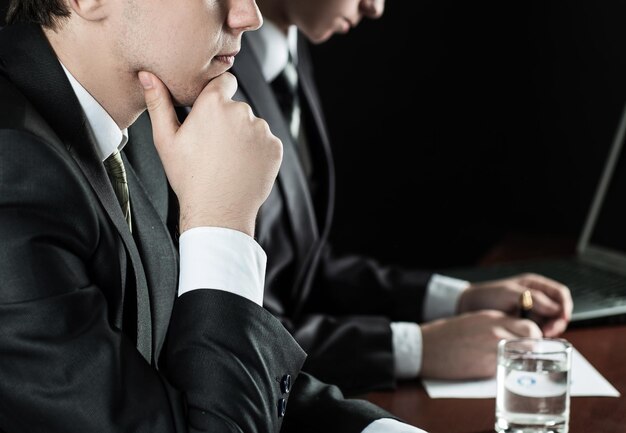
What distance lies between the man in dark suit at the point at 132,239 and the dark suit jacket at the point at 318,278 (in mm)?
318

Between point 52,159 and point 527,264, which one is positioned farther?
point 527,264

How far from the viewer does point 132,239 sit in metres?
1.31

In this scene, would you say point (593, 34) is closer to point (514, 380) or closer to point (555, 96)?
point (555, 96)

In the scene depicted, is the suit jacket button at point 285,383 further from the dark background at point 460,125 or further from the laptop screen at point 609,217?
the dark background at point 460,125

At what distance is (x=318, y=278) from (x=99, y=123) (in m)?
1.01

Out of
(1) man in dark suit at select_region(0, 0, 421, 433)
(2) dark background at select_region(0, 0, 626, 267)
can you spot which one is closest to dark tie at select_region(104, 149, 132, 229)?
(1) man in dark suit at select_region(0, 0, 421, 433)

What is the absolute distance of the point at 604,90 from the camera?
9.17 feet

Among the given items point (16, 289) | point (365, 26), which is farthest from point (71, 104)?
point (365, 26)

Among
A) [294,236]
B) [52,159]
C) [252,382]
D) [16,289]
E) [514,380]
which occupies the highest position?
[52,159]

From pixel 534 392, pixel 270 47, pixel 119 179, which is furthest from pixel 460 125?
pixel 119 179

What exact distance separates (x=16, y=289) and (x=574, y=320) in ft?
3.97

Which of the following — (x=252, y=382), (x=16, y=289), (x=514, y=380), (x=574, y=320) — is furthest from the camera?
(x=574, y=320)

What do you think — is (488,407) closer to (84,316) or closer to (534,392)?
(534,392)

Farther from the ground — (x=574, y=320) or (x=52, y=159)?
(x=52, y=159)
